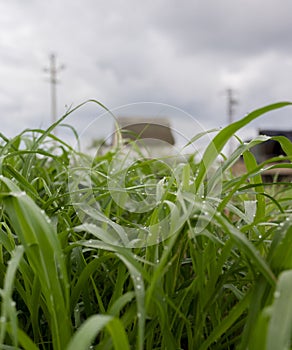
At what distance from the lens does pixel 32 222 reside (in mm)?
331

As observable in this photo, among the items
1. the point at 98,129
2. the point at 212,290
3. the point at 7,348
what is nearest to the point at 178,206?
the point at 212,290

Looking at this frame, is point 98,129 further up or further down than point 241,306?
further up

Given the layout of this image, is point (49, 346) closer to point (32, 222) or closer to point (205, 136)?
point (32, 222)

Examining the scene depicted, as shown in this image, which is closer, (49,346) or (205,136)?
(49,346)

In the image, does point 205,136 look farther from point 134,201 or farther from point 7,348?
point 7,348

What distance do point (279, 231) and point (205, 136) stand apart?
23 cm

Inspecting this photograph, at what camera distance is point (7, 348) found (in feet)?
1.17

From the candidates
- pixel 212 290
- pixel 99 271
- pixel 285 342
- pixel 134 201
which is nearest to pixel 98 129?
pixel 134 201

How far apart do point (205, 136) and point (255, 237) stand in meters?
0.15

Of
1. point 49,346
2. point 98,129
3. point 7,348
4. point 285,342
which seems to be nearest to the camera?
point 285,342

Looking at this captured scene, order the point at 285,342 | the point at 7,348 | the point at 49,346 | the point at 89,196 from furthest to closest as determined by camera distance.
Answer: the point at 89,196 → the point at 49,346 → the point at 7,348 → the point at 285,342

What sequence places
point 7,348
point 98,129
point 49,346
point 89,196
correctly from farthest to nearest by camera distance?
point 98,129 < point 89,196 < point 49,346 < point 7,348

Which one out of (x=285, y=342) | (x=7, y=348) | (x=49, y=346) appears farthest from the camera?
(x=49, y=346)

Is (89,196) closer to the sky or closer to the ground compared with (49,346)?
closer to the sky
